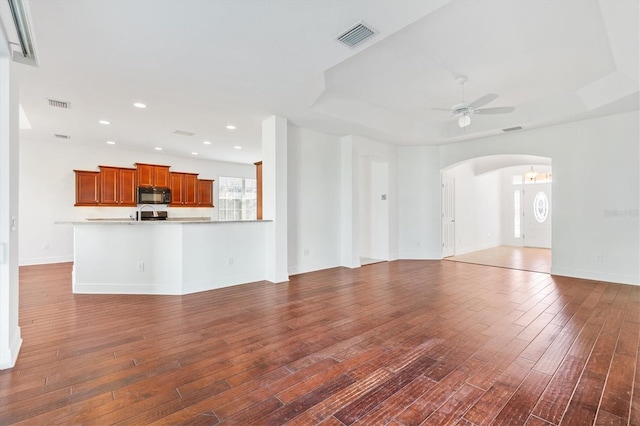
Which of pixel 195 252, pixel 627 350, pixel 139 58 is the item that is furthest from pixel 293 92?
pixel 627 350

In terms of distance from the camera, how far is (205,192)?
29.6ft

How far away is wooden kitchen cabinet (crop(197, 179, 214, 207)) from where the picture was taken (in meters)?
8.85

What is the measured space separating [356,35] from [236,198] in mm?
7986

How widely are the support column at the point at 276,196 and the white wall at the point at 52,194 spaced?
489 centimetres

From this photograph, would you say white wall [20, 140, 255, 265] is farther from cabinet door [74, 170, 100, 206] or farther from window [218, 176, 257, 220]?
window [218, 176, 257, 220]

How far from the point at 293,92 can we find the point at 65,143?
637 centimetres

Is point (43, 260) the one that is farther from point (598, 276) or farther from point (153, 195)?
point (598, 276)

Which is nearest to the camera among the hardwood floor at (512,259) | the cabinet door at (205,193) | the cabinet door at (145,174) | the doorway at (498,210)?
the hardwood floor at (512,259)

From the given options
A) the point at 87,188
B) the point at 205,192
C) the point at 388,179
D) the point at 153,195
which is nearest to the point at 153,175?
the point at 153,195

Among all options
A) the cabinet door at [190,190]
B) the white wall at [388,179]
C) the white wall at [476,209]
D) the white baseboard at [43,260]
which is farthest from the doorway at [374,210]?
the white baseboard at [43,260]

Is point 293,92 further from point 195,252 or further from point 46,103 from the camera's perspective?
point 46,103

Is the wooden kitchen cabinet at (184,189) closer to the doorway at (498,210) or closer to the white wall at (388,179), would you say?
the white wall at (388,179)

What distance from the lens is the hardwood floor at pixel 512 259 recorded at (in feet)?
20.6

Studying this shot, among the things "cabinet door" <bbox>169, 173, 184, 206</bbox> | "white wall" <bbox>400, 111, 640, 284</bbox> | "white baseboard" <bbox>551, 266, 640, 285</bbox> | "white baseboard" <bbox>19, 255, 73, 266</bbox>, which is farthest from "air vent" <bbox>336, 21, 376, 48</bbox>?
"white baseboard" <bbox>19, 255, 73, 266</bbox>
